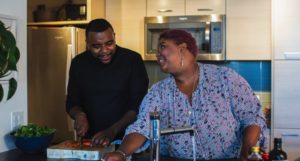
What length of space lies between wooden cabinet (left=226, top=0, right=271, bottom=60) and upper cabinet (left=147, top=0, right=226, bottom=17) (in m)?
0.10

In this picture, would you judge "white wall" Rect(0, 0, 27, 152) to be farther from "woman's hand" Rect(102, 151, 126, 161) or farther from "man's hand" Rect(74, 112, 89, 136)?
"woman's hand" Rect(102, 151, 126, 161)

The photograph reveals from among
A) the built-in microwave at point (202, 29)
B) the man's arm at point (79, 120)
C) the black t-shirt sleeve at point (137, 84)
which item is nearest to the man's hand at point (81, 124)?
the man's arm at point (79, 120)

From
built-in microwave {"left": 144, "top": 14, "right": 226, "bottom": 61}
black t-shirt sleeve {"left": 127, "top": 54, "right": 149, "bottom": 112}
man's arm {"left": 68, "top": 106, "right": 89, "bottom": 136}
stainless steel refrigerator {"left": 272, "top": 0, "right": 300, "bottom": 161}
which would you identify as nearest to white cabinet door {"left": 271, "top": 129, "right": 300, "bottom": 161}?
stainless steel refrigerator {"left": 272, "top": 0, "right": 300, "bottom": 161}

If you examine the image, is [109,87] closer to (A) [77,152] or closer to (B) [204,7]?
(A) [77,152]

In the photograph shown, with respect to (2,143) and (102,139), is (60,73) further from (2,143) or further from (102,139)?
(102,139)

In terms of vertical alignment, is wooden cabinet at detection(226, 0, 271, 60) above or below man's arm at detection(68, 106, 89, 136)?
above

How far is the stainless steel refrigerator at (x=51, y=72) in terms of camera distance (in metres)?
3.81

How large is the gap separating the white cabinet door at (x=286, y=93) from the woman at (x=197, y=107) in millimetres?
1855

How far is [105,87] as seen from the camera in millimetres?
2334

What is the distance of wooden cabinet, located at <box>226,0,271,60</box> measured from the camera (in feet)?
12.1

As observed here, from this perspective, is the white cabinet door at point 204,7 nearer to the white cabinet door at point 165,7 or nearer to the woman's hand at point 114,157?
the white cabinet door at point 165,7

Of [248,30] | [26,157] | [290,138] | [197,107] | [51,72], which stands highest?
[248,30]

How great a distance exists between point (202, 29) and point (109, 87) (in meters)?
1.70

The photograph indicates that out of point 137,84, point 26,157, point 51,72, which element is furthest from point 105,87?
point 51,72
